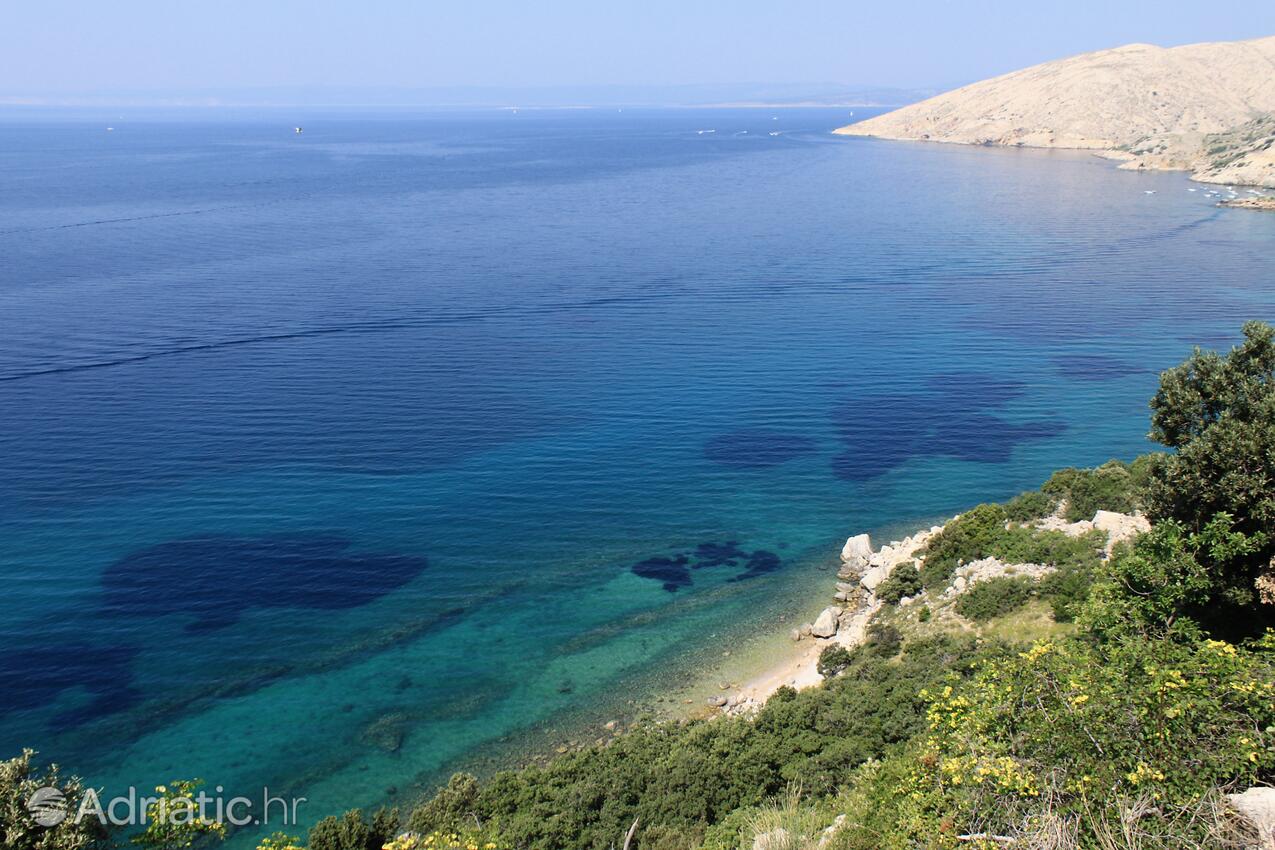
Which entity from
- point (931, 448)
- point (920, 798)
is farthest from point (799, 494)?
point (920, 798)

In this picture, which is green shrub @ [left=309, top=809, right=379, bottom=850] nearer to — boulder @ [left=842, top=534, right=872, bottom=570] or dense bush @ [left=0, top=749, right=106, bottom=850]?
dense bush @ [left=0, top=749, right=106, bottom=850]

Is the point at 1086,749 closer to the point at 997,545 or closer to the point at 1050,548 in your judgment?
the point at 1050,548

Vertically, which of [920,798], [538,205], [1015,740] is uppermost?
[538,205]

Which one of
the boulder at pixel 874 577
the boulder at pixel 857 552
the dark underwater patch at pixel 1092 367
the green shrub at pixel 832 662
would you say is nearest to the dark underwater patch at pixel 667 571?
the boulder at pixel 857 552

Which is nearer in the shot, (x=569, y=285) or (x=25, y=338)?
(x=25, y=338)

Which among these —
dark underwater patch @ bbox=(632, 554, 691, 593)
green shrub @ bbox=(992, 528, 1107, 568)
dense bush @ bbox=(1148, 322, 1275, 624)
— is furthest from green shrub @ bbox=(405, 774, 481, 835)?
green shrub @ bbox=(992, 528, 1107, 568)

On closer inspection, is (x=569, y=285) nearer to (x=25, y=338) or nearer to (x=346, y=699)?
(x=25, y=338)
